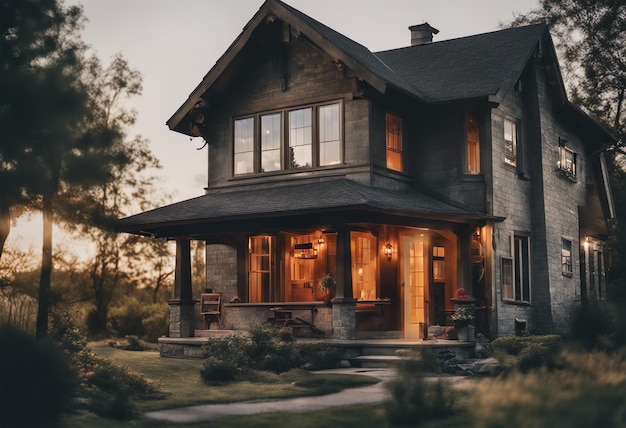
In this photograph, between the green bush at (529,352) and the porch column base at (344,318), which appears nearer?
the green bush at (529,352)

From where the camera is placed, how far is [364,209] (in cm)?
1783

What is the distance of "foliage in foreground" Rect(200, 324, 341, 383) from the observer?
1672 centimetres

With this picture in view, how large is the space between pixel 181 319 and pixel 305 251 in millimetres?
3465

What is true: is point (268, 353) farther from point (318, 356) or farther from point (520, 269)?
point (520, 269)

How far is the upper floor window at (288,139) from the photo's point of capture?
21.4m

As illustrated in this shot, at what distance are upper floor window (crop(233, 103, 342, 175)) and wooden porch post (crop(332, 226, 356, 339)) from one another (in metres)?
3.10

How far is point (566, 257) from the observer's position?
2553 cm

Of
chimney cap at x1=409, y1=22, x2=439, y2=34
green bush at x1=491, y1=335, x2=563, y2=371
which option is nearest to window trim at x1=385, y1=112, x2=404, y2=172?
green bush at x1=491, y1=335, x2=563, y2=371

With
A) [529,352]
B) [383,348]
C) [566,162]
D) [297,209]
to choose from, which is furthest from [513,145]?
[529,352]

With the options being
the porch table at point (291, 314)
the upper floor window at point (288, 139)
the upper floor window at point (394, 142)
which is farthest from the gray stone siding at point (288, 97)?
the porch table at point (291, 314)

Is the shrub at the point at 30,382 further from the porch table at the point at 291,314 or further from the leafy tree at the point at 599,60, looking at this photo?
the leafy tree at the point at 599,60

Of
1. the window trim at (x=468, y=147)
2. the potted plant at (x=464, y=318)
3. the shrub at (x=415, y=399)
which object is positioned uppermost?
the window trim at (x=468, y=147)

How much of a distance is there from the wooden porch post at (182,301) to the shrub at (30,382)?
10804 mm

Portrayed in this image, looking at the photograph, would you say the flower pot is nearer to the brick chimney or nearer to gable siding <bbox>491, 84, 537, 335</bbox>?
gable siding <bbox>491, 84, 537, 335</bbox>
